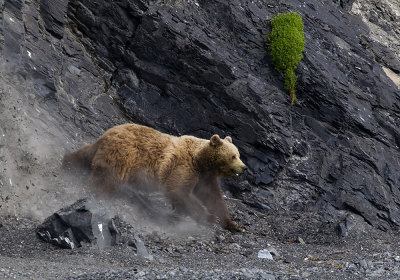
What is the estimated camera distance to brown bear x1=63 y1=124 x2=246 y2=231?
33.3 feet

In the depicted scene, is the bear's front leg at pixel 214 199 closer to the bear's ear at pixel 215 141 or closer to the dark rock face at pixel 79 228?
the bear's ear at pixel 215 141

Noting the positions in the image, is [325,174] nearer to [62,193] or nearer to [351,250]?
[351,250]

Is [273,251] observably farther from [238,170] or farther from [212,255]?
[238,170]

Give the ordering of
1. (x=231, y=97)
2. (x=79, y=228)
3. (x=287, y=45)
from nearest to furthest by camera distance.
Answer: (x=79, y=228), (x=231, y=97), (x=287, y=45)

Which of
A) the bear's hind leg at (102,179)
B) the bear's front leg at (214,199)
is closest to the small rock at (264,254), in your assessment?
the bear's front leg at (214,199)

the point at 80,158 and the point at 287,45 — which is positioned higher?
the point at 287,45

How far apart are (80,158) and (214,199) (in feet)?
8.49

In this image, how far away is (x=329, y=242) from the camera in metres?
11.1

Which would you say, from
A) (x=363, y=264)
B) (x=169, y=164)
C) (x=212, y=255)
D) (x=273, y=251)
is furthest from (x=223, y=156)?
(x=363, y=264)

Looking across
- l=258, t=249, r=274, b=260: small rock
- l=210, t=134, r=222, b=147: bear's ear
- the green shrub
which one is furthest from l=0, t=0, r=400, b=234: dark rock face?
l=258, t=249, r=274, b=260: small rock

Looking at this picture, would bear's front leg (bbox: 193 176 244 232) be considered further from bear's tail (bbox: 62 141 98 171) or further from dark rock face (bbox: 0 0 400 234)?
bear's tail (bbox: 62 141 98 171)

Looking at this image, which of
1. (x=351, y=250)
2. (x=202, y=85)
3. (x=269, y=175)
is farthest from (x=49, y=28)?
(x=351, y=250)

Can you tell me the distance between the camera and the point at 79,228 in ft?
26.8

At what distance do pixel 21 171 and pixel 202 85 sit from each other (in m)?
4.57
